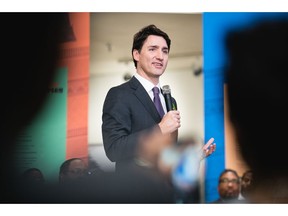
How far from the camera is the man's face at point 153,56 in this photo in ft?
15.5

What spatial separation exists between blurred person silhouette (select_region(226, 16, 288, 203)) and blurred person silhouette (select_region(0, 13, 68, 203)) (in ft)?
5.98

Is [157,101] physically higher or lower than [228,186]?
higher

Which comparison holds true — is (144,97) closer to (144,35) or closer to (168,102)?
(168,102)

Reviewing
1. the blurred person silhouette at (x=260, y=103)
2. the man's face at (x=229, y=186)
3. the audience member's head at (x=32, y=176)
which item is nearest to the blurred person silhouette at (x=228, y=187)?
the man's face at (x=229, y=186)

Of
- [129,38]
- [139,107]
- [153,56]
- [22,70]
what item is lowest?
[139,107]

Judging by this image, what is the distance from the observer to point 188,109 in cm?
473

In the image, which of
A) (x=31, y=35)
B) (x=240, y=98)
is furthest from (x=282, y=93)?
(x=31, y=35)

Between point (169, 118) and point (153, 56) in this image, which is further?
point (153, 56)

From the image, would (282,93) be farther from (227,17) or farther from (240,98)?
(227,17)

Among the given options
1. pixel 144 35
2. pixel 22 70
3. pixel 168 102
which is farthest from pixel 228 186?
pixel 22 70

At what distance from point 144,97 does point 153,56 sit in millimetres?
429

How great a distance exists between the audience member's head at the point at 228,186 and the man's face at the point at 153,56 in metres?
1.23

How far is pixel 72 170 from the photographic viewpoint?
4668mm
